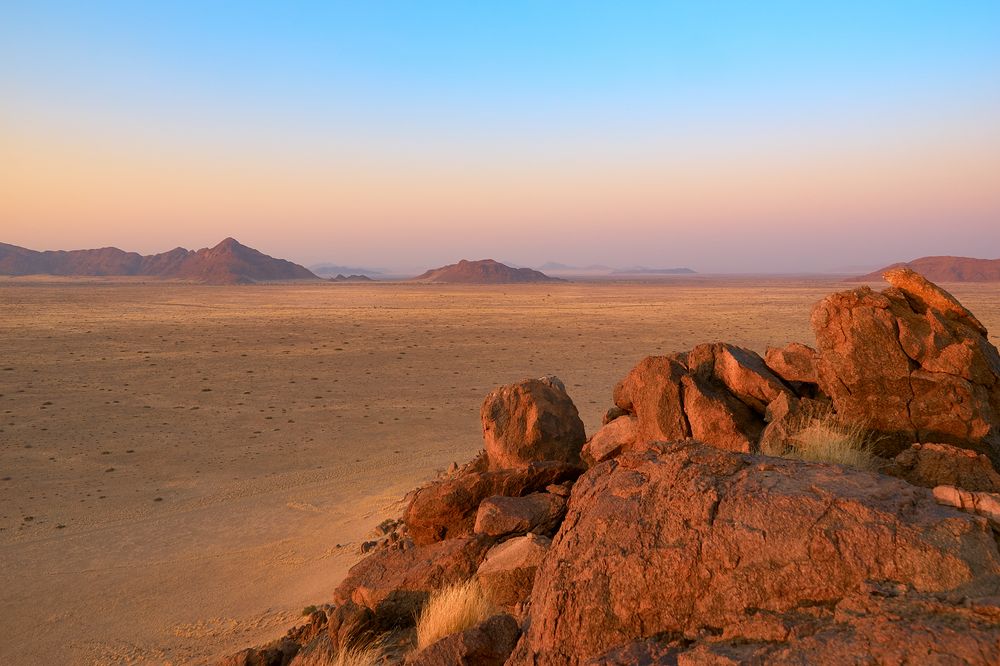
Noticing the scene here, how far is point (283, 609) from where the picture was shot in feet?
30.1

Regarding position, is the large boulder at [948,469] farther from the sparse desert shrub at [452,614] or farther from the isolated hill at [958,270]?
the isolated hill at [958,270]

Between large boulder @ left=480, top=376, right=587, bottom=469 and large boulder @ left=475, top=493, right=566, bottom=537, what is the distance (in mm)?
2618

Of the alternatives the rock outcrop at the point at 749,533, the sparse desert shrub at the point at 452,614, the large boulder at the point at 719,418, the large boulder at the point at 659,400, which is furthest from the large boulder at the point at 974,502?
the large boulder at the point at 659,400

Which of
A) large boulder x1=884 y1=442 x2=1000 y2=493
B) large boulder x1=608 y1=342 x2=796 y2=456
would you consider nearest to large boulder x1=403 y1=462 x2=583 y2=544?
large boulder x1=608 y1=342 x2=796 y2=456

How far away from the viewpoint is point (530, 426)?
10.8 meters

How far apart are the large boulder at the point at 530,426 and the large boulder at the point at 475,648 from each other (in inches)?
206

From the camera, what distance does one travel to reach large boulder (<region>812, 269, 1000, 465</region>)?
25.7 feet

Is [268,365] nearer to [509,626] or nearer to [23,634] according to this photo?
[23,634]

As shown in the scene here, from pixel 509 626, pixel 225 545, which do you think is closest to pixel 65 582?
pixel 225 545

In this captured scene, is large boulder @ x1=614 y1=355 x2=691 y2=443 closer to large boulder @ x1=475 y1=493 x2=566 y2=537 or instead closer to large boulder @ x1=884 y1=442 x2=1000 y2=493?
large boulder @ x1=475 y1=493 x2=566 y2=537

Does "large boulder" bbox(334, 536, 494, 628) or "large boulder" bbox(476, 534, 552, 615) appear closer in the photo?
"large boulder" bbox(476, 534, 552, 615)

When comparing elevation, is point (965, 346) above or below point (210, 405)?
above

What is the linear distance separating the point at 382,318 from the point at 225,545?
45.2m

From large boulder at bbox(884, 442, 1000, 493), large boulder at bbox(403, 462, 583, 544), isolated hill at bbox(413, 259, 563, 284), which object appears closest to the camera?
large boulder at bbox(884, 442, 1000, 493)
